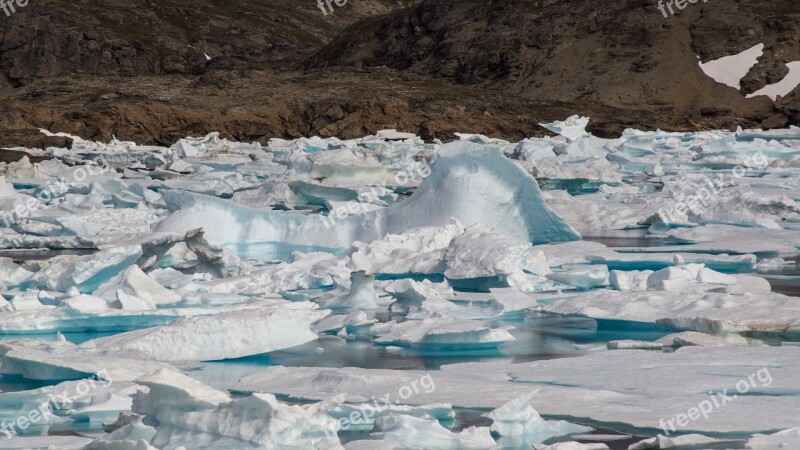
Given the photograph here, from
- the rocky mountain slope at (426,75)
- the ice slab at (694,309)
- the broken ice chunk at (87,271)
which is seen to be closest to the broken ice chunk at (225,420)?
the ice slab at (694,309)

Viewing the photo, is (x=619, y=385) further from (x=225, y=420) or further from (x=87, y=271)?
(x=87, y=271)

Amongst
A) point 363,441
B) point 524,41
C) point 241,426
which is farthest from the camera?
point 524,41

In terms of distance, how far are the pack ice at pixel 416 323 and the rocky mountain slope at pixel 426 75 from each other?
18.3m

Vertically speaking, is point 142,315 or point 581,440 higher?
point 581,440

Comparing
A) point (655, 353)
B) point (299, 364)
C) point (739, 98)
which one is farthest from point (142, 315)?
point (739, 98)

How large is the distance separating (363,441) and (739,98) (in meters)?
38.0

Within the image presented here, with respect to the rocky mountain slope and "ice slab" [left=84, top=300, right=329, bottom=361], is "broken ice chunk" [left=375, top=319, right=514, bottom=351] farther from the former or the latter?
the rocky mountain slope

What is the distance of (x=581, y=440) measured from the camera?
3100 mm

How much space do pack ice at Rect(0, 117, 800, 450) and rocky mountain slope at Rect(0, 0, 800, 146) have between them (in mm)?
18285

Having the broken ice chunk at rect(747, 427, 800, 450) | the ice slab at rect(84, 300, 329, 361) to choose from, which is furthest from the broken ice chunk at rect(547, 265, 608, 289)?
the broken ice chunk at rect(747, 427, 800, 450)

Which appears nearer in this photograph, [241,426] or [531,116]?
[241,426]

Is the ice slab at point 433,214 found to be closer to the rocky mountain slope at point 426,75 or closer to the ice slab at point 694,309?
the ice slab at point 694,309

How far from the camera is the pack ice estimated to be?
10.2 feet

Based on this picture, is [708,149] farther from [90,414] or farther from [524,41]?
[524,41]
